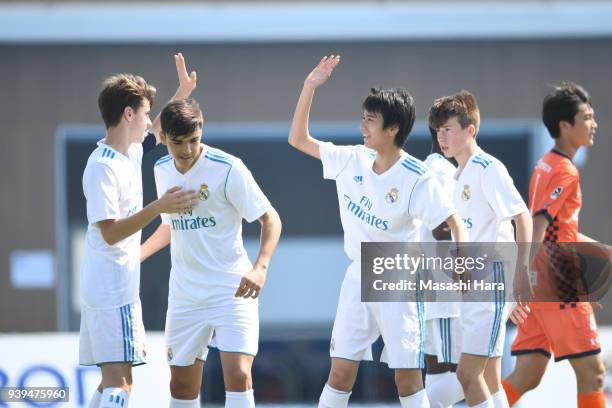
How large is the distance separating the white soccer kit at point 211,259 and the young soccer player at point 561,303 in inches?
64.8

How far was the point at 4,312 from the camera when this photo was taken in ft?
46.1

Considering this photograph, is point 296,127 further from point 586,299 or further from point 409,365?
point 586,299

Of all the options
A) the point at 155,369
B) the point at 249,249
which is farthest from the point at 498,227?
the point at 249,249

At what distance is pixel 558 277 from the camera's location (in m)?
6.42

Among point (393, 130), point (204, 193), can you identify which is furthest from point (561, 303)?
point (204, 193)

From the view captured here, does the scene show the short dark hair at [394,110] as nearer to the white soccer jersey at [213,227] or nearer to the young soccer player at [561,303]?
the white soccer jersey at [213,227]

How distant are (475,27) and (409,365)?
8.87 m

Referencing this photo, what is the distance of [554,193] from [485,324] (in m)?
0.85

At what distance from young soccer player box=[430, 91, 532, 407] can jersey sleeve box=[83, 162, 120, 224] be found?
1808 mm

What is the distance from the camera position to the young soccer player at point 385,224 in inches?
221

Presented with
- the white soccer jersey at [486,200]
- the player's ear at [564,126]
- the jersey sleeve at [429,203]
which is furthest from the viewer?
the player's ear at [564,126]

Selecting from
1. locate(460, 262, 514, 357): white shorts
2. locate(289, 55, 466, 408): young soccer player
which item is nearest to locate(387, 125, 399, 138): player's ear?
locate(289, 55, 466, 408): young soccer player

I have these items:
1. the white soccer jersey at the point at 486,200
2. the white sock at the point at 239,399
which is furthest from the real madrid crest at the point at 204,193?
the white soccer jersey at the point at 486,200
